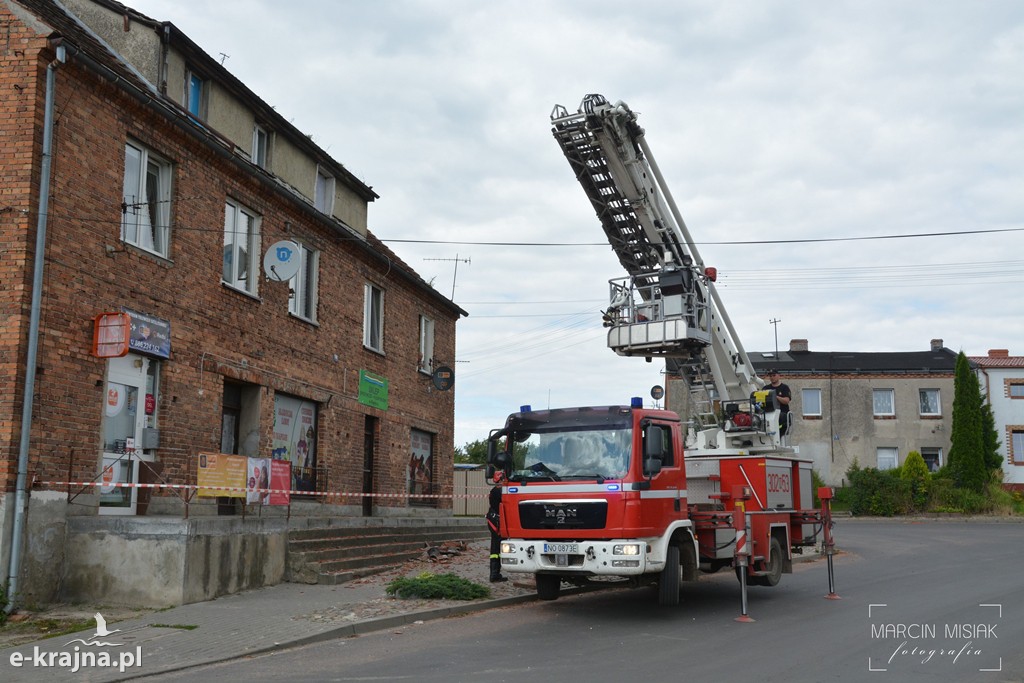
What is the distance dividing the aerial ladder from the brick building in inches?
227

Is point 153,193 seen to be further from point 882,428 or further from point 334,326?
point 882,428

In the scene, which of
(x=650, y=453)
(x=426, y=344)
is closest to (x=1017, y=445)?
(x=426, y=344)

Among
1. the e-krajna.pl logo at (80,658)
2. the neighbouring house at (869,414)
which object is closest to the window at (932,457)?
the neighbouring house at (869,414)

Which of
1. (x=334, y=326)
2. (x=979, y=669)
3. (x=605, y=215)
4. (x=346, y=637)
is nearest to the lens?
(x=979, y=669)

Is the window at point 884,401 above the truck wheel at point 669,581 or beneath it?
above

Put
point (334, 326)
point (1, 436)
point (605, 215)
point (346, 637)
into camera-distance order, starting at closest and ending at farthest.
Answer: point (346, 637), point (1, 436), point (605, 215), point (334, 326)

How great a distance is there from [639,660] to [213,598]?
6.10 m

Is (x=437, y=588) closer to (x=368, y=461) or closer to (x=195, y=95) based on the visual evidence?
(x=368, y=461)

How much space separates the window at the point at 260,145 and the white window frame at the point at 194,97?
164 centimetres

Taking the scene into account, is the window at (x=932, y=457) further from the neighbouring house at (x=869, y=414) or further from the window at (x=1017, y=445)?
the window at (x=1017, y=445)

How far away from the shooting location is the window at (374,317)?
2097 centimetres

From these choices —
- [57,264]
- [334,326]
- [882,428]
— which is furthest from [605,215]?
[882,428]

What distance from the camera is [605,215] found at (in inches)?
652

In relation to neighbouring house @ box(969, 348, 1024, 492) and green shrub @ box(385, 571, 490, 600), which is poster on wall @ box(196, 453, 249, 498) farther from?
neighbouring house @ box(969, 348, 1024, 492)
